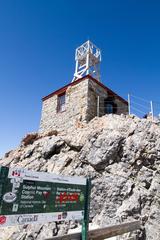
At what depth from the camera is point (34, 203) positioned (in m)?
3.60

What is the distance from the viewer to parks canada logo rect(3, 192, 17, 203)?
10.5 ft

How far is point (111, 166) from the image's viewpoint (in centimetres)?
1001

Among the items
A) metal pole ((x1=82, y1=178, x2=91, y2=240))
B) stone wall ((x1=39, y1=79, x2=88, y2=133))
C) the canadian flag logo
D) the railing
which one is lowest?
the railing

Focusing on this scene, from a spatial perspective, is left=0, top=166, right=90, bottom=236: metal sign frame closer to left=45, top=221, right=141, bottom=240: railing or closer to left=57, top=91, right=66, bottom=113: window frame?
left=45, top=221, right=141, bottom=240: railing

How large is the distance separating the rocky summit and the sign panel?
13.4 ft

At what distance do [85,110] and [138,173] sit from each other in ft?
19.1

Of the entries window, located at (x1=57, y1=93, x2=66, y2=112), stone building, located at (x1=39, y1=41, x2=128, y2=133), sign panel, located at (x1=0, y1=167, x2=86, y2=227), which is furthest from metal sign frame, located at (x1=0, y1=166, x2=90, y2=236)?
window, located at (x1=57, y1=93, x2=66, y2=112)

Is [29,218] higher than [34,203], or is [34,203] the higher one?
[34,203]

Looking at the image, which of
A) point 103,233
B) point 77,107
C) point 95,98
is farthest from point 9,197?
point 95,98

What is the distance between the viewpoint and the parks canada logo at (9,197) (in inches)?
127

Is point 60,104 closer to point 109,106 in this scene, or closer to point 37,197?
point 109,106

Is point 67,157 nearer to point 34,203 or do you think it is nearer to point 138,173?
point 138,173

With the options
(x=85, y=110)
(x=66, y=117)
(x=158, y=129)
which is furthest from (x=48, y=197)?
(x=66, y=117)

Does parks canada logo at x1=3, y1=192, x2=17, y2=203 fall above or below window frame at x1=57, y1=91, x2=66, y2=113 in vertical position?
below
